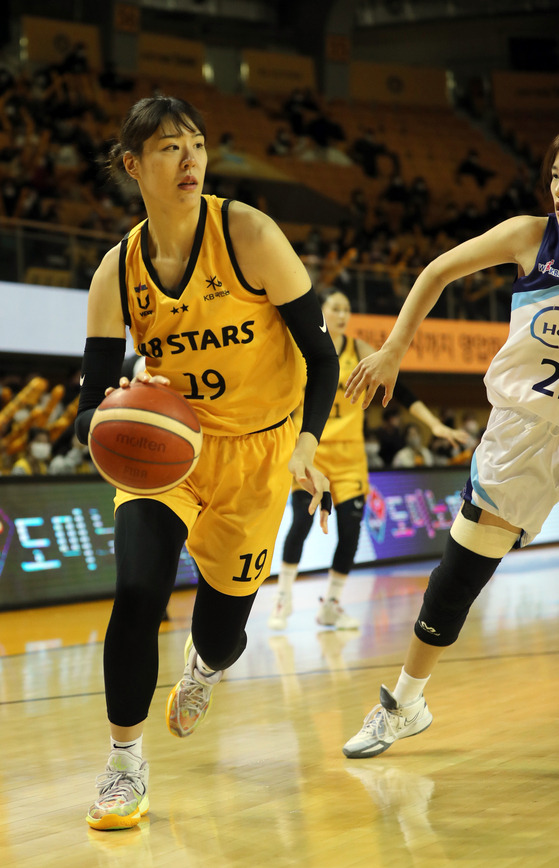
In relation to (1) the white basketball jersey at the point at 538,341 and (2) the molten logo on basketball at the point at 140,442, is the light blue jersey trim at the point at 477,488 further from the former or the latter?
(2) the molten logo on basketball at the point at 140,442

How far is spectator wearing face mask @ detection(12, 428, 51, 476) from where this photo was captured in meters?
9.13

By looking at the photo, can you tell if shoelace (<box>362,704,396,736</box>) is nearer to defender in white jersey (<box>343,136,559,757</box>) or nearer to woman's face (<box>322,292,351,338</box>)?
defender in white jersey (<box>343,136,559,757</box>)

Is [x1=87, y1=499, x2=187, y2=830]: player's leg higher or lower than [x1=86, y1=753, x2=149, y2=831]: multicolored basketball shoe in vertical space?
higher

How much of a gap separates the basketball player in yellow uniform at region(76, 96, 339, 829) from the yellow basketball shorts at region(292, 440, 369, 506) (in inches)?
122

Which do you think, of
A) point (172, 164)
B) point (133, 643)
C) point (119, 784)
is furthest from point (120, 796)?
point (172, 164)

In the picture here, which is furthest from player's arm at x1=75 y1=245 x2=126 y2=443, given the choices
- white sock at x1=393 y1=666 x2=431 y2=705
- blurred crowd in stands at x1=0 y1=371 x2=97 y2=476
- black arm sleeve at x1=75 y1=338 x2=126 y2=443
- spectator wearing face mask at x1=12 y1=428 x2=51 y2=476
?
spectator wearing face mask at x1=12 y1=428 x2=51 y2=476

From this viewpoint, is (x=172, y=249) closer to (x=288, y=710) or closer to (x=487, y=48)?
(x=288, y=710)

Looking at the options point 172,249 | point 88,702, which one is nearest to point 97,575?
point 88,702

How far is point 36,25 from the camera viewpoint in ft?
65.5

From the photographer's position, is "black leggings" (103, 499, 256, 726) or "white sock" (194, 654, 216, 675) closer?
"black leggings" (103, 499, 256, 726)

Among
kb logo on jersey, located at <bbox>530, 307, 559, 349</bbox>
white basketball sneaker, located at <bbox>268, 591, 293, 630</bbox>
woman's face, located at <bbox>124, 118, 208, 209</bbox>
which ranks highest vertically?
woman's face, located at <bbox>124, 118, 208, 209</bbox>

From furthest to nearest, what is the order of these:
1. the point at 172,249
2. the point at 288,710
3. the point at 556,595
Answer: the point at 556,595 → the point at 288,710 → the point at 172,249

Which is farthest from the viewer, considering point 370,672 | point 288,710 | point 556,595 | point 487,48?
point 487,48

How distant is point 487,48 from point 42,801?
25165 millimetres
